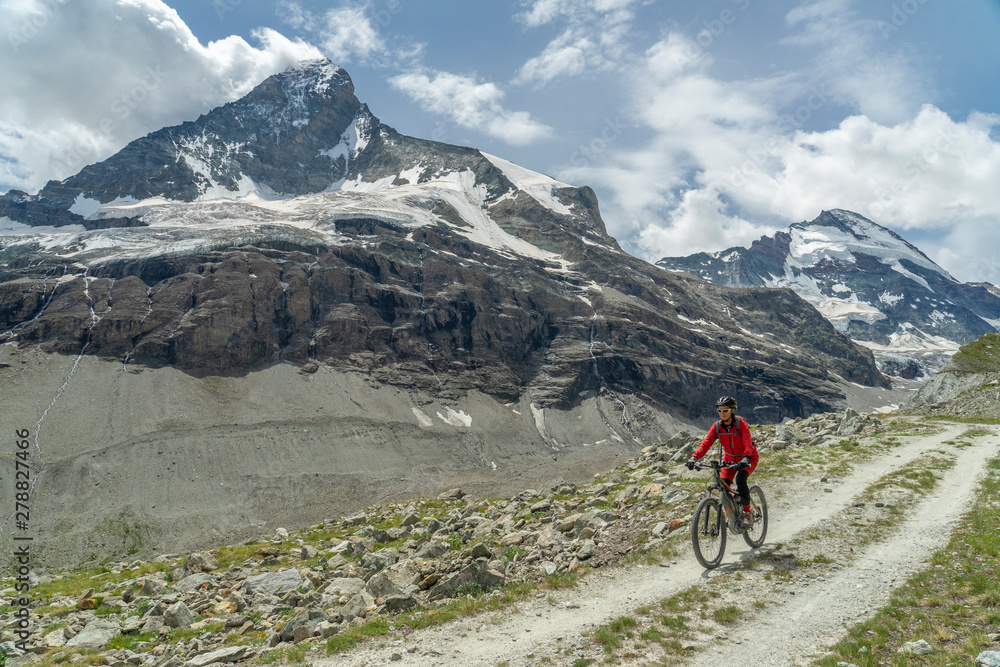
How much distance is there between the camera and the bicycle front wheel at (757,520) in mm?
13469

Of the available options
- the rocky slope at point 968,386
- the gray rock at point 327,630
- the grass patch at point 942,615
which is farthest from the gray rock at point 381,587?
the rocky slope at point 968,386

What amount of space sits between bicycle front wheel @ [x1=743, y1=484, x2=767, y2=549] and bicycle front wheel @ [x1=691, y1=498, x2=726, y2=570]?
1.20 m

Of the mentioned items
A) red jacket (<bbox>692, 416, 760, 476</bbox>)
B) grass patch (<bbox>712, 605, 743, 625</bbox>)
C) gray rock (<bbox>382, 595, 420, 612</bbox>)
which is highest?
red jacket (<bbox>692, 416, 760, 476</bbox>)

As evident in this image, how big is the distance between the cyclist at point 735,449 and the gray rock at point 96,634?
21023mm

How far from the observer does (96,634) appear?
18656 millimetres

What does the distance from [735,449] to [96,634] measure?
22942 millimetres

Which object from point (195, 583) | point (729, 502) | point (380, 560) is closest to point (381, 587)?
point (380, 560)

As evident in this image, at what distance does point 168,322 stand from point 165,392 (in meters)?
33.3

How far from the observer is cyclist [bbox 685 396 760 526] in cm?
1248

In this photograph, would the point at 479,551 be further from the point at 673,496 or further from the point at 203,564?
the point at 203,564

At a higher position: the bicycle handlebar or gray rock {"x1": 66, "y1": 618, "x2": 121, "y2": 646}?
the bicycle handlebar

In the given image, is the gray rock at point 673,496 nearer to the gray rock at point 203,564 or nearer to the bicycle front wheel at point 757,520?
the bicycle front wheel at point 757,520

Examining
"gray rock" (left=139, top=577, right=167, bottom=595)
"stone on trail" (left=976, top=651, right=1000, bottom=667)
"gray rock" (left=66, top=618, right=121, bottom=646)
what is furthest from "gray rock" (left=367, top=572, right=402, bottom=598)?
"gray rock" (left=139, top=577, right=167, bottom=595)

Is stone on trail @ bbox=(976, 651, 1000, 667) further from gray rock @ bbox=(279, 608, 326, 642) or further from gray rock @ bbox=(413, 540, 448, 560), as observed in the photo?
gray rock @ bbox=(413, 540, 448, 560)
